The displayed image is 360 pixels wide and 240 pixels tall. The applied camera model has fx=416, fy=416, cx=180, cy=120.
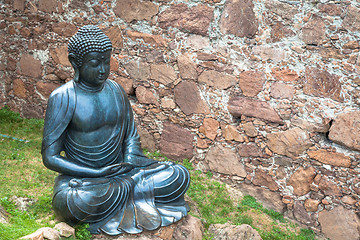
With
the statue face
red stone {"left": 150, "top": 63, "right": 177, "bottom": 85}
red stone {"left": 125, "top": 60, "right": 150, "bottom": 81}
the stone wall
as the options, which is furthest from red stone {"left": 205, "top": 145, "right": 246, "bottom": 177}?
the statue face

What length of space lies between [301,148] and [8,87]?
4.75 metres

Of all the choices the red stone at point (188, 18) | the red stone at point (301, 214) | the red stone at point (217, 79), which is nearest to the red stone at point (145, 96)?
the red stone at point (217, 79)

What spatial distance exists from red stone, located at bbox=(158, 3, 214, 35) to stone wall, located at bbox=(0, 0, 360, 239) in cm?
1

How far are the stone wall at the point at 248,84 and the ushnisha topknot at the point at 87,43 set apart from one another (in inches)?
84.2

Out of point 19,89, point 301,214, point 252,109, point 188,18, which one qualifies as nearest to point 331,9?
point 252,109

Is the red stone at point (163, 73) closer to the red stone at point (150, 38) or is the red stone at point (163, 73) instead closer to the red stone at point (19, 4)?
the red stone at point (150, 38)

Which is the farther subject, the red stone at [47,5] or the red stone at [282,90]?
the red stone at [47,5]

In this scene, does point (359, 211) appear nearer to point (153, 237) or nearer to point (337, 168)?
point (337, 168)

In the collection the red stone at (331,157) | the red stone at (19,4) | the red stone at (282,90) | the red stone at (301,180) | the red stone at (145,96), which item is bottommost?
the red stone at (301,180)

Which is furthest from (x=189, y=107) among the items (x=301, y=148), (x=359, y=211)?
(x=359, y=211)

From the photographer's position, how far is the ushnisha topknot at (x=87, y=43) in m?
3.29

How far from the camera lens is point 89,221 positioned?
3492mm

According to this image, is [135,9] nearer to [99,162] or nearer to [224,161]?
[224,161]

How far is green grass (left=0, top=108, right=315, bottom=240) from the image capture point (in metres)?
3.91
